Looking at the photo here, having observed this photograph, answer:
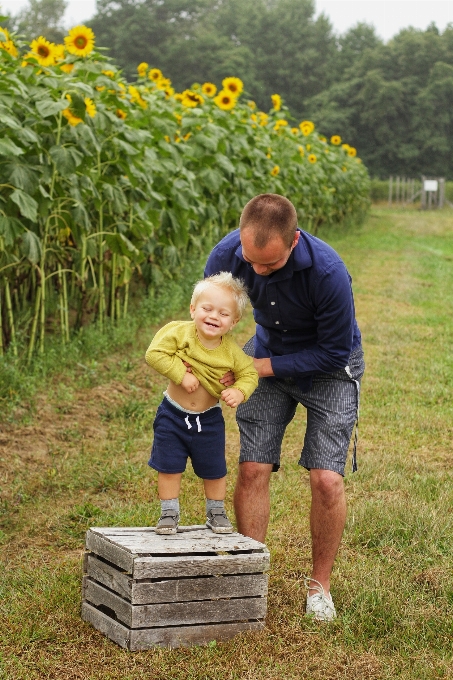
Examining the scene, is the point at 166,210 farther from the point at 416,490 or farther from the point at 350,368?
the point at 350,368

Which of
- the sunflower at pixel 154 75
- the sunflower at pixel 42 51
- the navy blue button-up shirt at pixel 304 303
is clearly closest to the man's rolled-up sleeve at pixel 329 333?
the navy blue button-up shirt at pixel 304 303

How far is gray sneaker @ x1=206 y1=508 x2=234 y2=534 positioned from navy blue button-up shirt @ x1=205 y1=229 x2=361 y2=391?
580mm

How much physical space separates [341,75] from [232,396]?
6637cm

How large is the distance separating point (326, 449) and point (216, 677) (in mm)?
962

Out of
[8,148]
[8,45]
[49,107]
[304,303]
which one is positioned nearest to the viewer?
[304,303]

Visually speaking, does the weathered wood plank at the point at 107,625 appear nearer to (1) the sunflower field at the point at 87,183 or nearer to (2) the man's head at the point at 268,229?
(2) the man's head at the point at 268,229

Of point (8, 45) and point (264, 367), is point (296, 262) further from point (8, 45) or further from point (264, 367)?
point (8, 45)

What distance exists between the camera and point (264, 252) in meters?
3.38

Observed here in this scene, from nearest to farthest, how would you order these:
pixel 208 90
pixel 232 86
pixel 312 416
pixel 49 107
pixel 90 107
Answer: pixel 312 416 → pixel 49 107 → pixel 90 107 → pixel 232 86 → pixel 208 90

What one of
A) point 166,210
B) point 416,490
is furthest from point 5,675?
point 166,210

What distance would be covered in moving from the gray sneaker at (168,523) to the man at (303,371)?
35cm

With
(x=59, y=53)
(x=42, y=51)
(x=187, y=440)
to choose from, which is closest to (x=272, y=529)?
(x=187, y=440)

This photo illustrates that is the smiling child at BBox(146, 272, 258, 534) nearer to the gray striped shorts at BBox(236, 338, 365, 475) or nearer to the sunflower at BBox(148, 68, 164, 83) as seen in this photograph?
the gray striped shorts at BBox(236, 338, 365, 475)

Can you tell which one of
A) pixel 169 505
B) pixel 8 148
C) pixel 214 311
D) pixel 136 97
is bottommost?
pixel 169 505
